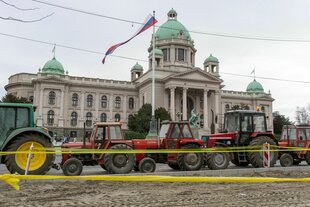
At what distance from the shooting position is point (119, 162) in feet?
39.1

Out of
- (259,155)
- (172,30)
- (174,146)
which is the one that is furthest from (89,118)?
(259,155)

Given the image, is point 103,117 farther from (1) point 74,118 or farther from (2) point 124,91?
(2) point 124,91

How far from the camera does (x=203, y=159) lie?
1347 cm

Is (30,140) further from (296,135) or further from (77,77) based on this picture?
(77,77)

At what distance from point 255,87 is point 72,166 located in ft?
269

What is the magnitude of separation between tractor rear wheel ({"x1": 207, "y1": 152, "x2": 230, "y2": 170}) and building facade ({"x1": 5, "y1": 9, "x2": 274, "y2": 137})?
150 ft

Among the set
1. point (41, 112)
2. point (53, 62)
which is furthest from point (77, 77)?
point (41, 112)

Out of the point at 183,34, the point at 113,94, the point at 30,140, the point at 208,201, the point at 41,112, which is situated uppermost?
the point at 183,34

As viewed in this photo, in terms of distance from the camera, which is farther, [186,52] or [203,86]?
[186,52]

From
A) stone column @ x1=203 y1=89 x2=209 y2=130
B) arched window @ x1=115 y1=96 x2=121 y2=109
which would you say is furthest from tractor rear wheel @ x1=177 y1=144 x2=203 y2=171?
arched window @ x1=115 y1=96 x2=121 y2=109

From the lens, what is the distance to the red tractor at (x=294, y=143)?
15.4 m

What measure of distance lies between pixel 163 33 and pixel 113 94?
1922cm

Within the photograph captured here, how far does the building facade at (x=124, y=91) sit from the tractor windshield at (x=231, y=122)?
43.8 metres

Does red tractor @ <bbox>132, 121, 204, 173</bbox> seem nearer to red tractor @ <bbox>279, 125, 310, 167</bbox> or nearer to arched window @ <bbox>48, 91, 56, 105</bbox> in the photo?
red tractor @ <bbox>279, 125, 310, 167</bbox>
